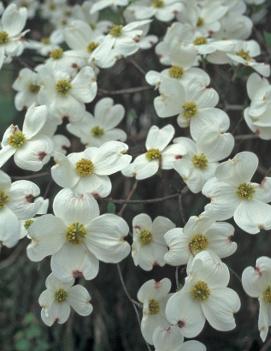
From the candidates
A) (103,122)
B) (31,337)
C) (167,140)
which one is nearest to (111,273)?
(31,337)

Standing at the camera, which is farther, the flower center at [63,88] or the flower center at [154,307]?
the flower center at [63,88]

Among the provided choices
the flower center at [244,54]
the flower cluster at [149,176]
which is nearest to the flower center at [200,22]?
the flower cluster at [149,176]

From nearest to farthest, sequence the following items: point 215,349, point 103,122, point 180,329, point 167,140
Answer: point 180,329 → point 167,140 → point 103,122 → point 215,349

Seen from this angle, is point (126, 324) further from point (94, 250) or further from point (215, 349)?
point (94, 250)

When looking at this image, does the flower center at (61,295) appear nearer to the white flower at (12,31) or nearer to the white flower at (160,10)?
the white flower at (12,31)

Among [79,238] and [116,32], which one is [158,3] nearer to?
[116,32]

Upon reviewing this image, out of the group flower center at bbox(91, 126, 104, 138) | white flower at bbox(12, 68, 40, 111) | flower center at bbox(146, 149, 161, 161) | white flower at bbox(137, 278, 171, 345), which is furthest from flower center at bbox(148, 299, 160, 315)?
white flower at bbox(12, 68, 40, 111)

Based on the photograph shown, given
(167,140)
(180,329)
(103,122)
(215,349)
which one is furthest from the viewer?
(215,349)
